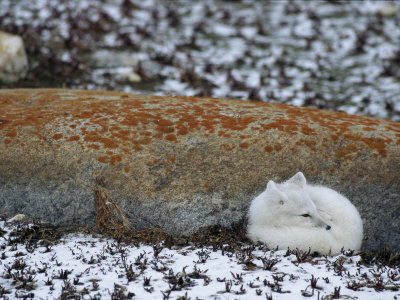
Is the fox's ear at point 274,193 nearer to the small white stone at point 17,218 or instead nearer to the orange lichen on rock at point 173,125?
the orange lichen on rock at point 173,125

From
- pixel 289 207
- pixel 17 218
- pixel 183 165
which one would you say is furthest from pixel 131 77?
pixel 289 207

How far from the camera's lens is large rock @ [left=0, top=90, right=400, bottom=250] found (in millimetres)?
5203

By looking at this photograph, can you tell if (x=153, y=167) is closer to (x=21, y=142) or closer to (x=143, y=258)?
(x=143, y=258)

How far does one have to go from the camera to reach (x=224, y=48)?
1430 cm

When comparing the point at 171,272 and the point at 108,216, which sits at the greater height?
the point at 108,216

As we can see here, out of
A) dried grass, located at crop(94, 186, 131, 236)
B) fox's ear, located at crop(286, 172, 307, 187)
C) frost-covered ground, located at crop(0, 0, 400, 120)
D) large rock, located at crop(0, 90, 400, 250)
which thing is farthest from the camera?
frost-covered ground, located at crop(0, 0, 400, 120)

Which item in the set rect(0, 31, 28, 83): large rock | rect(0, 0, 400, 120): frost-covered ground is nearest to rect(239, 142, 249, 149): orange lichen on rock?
rect(0, 0, 400, 120): frost-covered ground

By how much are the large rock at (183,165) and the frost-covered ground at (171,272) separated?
49 centimetres

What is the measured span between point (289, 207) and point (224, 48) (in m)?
10.4

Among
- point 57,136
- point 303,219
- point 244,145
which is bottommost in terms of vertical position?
point 303,219

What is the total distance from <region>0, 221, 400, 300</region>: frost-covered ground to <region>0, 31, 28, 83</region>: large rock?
727 centimetres

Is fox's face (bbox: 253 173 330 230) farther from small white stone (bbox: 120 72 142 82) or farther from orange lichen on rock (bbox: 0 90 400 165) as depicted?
small white stone (bbox: 120 72 142 82)

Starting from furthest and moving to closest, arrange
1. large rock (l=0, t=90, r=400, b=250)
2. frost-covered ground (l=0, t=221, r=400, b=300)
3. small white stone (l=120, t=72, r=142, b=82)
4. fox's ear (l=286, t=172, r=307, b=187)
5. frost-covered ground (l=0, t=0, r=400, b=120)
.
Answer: small white stone (l=120, t=72, r=142, b=82)
frost-covered ground (l=0, t=0, r=400, b=120)
large rock (l=0, t=90, r=400, b=250)
fox's ear (l=286, t=172, r=307, b=187)
frost-covered ground (l=0, t=221, r=400, b=300)

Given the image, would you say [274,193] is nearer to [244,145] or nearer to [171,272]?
[244,145]
